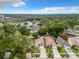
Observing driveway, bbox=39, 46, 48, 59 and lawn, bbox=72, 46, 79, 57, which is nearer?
driveway, bbox=39, 46, 48, 59

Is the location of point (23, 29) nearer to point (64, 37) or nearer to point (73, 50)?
point (64, 37)

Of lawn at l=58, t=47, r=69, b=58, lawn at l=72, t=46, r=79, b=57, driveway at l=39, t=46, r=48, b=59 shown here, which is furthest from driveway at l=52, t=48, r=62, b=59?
lawn at l=72, t=46, r=79, b=57

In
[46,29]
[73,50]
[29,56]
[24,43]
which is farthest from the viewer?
[46,29]

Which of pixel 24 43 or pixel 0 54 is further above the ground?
pixel 24 43

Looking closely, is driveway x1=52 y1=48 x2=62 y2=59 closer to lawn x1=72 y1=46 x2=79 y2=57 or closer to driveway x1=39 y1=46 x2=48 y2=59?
driveway x1=39 y1=46 x2=48 y2=59

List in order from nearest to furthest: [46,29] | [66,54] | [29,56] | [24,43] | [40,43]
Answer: [24,43], [29,56], [66,54], [40,43], [46,29]

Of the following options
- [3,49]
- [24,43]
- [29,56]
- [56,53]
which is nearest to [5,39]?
[3,49]

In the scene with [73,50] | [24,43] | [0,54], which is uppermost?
[24,43]

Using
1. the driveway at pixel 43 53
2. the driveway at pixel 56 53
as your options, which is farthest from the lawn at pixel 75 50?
the driveway at pixel 43 53

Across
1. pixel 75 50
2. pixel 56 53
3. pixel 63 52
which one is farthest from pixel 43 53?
pixel 75 50

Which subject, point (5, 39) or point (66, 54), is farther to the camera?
point (66, 54)

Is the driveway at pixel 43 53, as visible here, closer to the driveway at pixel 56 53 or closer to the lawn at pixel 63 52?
the driveway at pixel 56 53
